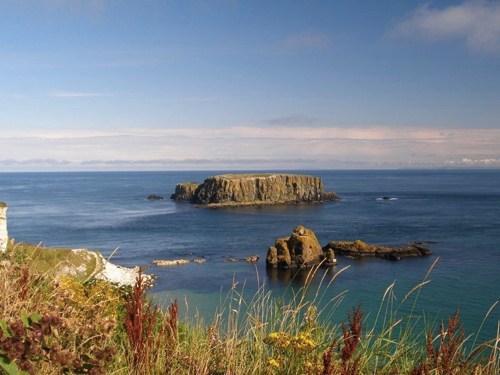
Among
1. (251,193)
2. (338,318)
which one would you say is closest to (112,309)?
Result: (338,318)

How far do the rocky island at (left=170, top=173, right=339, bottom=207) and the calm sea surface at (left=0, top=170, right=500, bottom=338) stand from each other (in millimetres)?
8521

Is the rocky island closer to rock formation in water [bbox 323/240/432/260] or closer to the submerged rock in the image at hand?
rock formation in water [bbox 323/240/432/260]

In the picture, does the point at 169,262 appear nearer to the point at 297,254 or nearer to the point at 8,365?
the point at 297,254

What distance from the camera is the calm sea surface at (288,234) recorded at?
136 ft

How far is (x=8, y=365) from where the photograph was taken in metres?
3.12

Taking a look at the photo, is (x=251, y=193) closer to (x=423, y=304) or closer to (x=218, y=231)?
(x=218, y=231)

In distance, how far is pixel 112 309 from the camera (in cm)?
702

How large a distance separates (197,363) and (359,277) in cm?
4601

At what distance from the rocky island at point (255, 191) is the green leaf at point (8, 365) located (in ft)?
394

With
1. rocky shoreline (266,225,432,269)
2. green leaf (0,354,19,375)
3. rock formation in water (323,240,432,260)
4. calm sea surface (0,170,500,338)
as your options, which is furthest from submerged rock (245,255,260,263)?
green leaf (0,354,19,375)

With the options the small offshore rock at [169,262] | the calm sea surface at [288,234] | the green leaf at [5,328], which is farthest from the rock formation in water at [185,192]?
the green leaf at [5,328]

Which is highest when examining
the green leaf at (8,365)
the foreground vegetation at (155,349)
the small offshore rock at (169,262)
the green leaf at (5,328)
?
the green leaf at (5,328)

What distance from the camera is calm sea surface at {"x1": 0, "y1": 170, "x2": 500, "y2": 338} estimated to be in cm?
4141

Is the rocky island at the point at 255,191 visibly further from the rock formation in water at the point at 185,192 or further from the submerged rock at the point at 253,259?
the submerged rock at the point at 253,259
